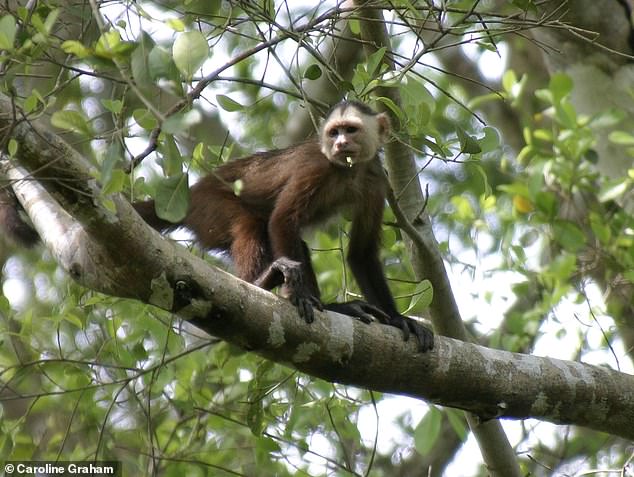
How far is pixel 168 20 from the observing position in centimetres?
317

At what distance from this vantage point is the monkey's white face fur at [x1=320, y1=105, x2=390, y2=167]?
20.0ft

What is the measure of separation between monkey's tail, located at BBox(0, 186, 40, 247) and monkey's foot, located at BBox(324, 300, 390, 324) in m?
1.88

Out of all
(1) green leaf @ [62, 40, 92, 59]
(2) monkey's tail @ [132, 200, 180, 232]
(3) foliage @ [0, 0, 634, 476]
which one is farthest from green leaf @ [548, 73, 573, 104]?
(1) green leaf @ [62, 40, 92, 59]

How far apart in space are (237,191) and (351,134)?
3216mm

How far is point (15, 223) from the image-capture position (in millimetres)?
5371

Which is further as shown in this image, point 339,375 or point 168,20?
point 339,375

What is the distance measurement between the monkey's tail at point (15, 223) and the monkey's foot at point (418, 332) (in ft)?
7.45

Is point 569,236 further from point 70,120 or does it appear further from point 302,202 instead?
point 70,120

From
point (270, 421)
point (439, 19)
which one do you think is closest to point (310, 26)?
point (439, 19)

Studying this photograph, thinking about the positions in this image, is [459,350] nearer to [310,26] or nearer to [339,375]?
[339,375]

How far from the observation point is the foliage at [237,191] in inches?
138

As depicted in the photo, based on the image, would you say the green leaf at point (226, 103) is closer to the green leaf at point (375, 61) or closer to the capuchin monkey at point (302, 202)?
the green leaf at point (375, 61)

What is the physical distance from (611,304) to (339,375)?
3.74 meters

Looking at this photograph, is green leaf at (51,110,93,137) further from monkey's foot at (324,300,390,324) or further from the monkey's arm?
monkey's foot at (324,300,390,324)
